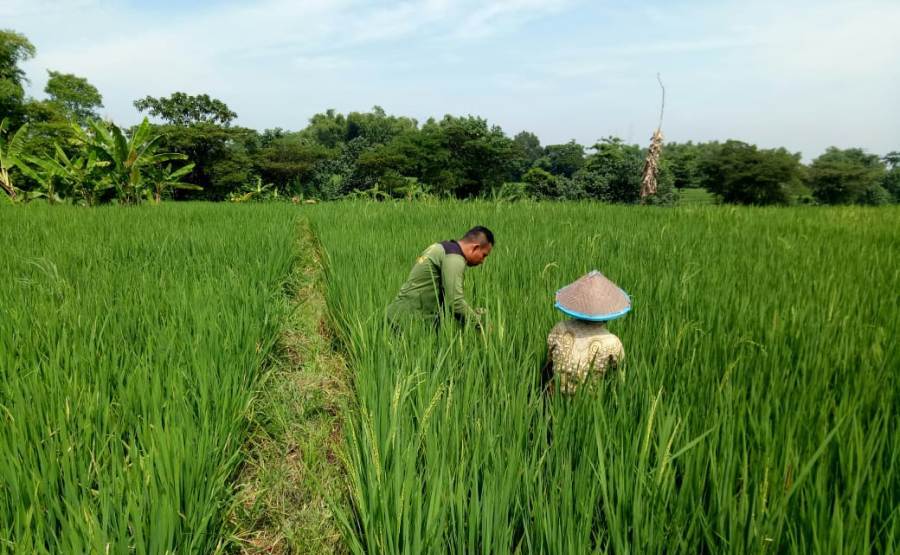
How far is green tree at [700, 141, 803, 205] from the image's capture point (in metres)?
36.1

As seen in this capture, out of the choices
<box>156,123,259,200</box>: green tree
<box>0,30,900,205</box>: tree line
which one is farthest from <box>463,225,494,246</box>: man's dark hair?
<box>156,123,259,200</box>: green tree

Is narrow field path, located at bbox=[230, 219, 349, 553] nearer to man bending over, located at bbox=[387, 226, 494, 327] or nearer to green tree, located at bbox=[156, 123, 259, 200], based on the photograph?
man bending over, located at bbox=[387, 226, 494, 327]

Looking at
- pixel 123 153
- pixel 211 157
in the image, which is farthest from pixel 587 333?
pixel 211 157

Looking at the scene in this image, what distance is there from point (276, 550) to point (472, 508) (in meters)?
0.90

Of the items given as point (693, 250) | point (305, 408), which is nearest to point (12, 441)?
point (305, 408)

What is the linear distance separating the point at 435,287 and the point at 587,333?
102 cm

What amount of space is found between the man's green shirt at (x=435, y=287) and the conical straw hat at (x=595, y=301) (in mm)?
809

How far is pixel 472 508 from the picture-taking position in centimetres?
106

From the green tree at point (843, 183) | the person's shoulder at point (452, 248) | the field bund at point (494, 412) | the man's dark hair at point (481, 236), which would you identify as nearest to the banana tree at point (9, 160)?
the field bund at point (494, 412)

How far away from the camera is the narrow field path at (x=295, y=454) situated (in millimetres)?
1562

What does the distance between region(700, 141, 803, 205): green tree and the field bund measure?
39713mm

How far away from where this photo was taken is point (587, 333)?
1.57m

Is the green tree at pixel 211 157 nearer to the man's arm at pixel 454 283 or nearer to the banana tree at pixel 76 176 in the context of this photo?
the banana tree at pixel 76 176

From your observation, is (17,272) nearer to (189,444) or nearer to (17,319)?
(17,319)
